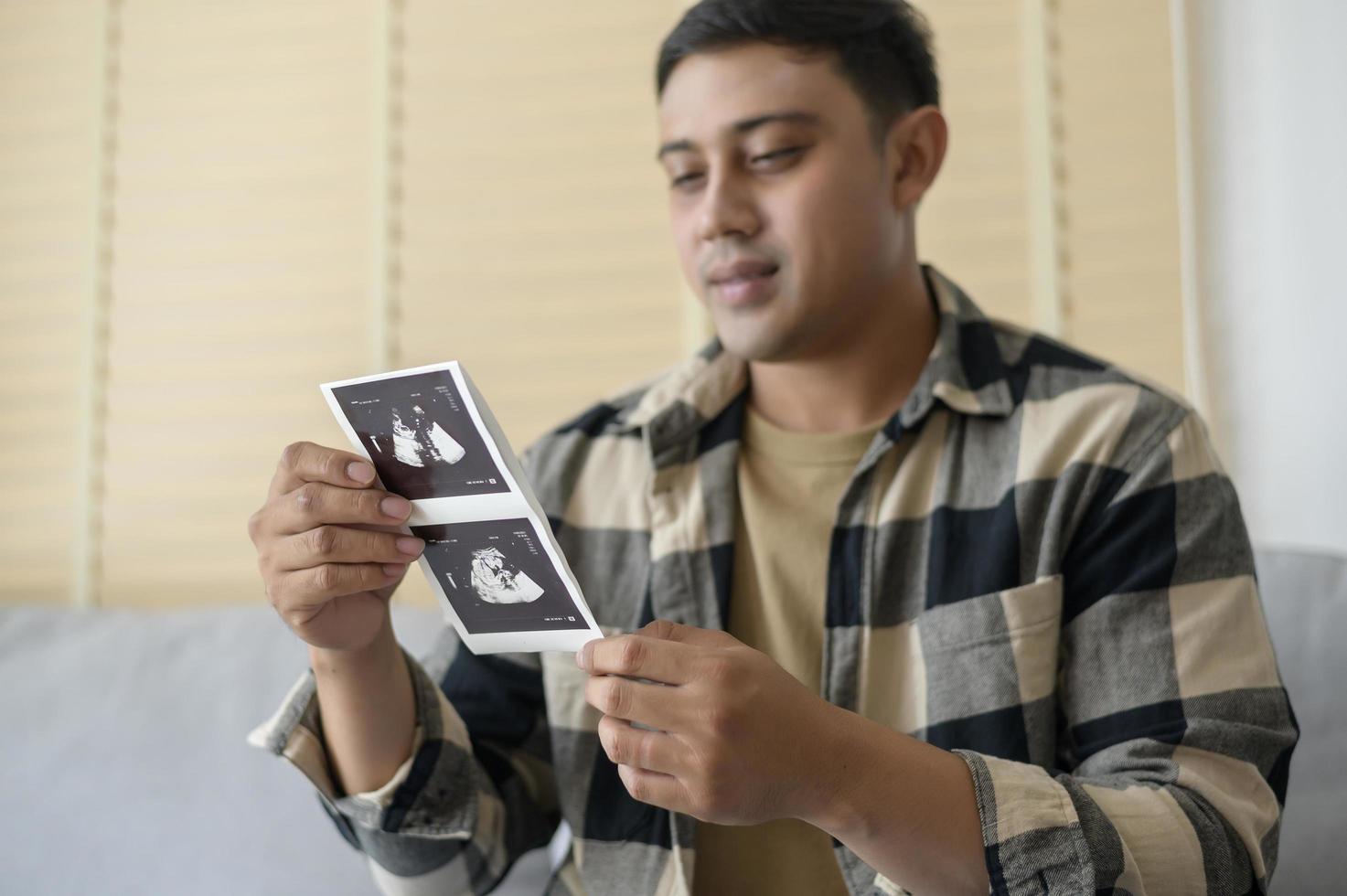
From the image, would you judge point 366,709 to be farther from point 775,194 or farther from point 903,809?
point 775,194

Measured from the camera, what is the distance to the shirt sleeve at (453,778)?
1.07 m

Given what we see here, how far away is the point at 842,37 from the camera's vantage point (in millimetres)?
1189

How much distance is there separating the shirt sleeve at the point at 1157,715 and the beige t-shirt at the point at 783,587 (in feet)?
0.75

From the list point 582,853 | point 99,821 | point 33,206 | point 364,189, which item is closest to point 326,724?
point 582,853

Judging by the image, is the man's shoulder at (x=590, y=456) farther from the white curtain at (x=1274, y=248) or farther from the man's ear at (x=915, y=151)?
the white curtain at (x=1274, y=248)

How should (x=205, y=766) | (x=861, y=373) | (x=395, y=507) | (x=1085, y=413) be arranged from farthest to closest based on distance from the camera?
(x=205, y=766)
(x=861, y=373)
(x=1085, y=413)
(x=395, y=507)

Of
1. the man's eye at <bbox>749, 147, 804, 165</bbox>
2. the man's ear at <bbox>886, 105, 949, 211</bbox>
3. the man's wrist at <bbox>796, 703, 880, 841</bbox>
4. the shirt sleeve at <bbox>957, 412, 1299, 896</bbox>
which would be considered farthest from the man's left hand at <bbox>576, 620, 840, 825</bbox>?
the man's ear at <bbox>886, 105, 949, 211</bbox>

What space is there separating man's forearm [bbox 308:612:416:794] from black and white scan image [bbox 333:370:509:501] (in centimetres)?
19

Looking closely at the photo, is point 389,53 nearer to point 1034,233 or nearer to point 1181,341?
point 1034,233

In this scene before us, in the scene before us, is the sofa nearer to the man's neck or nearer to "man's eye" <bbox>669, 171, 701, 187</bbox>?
the man's neck

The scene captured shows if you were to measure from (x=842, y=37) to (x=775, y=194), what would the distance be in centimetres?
18

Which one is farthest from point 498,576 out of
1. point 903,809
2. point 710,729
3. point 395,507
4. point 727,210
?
point 727,210

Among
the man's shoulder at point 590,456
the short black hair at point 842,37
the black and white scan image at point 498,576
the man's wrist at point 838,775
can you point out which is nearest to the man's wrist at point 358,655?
the black and white scan image at point 498,576

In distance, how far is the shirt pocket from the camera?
104 cm
